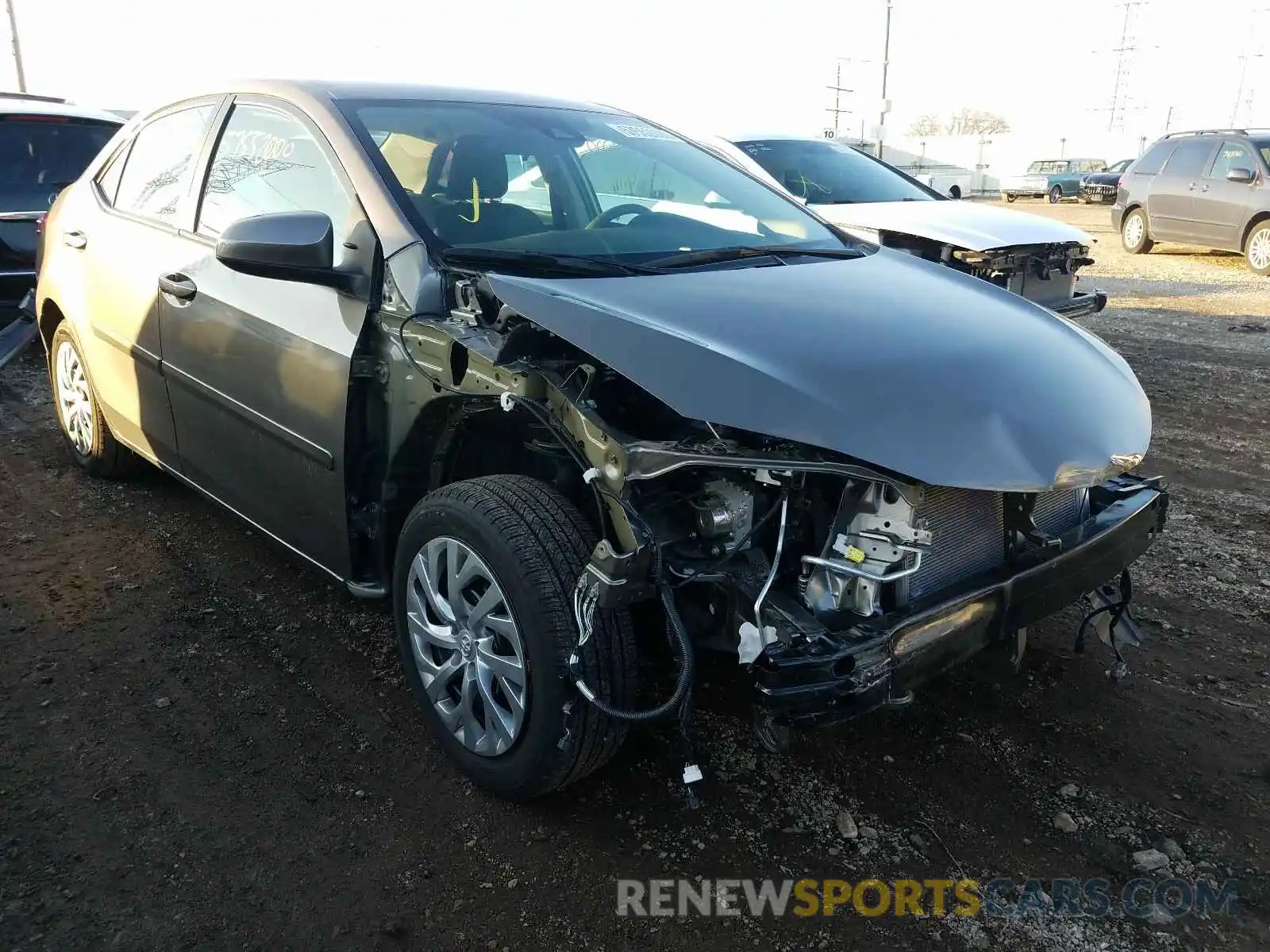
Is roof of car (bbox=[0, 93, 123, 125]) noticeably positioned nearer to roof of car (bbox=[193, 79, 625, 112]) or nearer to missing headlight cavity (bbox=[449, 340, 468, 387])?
roof of car (bbox=[193, 79, 625, 112])

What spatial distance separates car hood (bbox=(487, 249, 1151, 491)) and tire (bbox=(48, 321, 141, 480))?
2.84 metres

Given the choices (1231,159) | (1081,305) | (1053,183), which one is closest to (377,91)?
(1081,305)

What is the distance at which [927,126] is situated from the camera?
9100 centimetres

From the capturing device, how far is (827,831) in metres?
2.47

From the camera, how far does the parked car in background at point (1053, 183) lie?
102ft

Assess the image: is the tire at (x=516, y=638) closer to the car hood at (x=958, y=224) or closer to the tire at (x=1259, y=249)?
the car hood at (x=958, y=224)

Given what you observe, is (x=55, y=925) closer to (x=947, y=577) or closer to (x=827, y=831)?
(x=827, y=831)

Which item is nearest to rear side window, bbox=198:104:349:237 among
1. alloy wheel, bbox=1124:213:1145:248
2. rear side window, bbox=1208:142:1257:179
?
rear side window, bbox=1208:142:1257:179

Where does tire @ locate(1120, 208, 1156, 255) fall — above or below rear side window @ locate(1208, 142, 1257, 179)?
below

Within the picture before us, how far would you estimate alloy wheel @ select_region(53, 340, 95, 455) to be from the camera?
14.8 feet

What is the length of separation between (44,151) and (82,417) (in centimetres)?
320

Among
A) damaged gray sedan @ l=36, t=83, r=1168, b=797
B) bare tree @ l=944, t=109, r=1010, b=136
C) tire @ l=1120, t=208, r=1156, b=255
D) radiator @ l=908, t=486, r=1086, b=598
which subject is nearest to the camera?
damaged gray sedan @ l=36, t=83, r=1168, b=797

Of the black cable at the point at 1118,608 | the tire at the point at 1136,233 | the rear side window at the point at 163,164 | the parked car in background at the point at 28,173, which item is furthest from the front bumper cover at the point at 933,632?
the tire at the point at 1136,233

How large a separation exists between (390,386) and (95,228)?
2.17 meters
